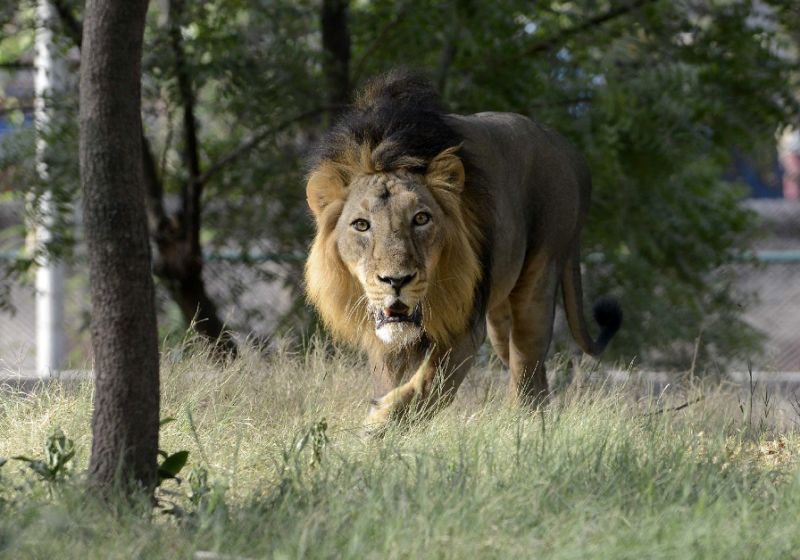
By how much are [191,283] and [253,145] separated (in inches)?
39.8

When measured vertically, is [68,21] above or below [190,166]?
above

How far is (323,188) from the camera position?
212 inches

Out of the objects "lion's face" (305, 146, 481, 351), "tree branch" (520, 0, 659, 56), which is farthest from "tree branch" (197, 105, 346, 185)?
"lion's face" (305, 146, 481, 351)

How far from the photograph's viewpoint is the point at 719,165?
35.0ft

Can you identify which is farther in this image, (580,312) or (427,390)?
(580,312)

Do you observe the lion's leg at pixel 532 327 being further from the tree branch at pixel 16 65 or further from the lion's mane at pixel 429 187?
the tree branch at pixel 16 65

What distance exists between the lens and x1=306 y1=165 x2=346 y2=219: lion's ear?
5.34 m

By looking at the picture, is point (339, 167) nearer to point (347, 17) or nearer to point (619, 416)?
point (619, 416)

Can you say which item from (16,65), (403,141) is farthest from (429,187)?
(16,65)

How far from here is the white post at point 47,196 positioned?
27.0ft

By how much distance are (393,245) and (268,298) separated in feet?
25.8

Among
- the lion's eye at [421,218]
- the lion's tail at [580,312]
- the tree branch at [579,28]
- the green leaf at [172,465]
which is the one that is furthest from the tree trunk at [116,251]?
the tree branch at [579,28]

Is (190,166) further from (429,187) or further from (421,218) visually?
(421,218)

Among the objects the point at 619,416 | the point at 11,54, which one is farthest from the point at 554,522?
the point at 11,54
